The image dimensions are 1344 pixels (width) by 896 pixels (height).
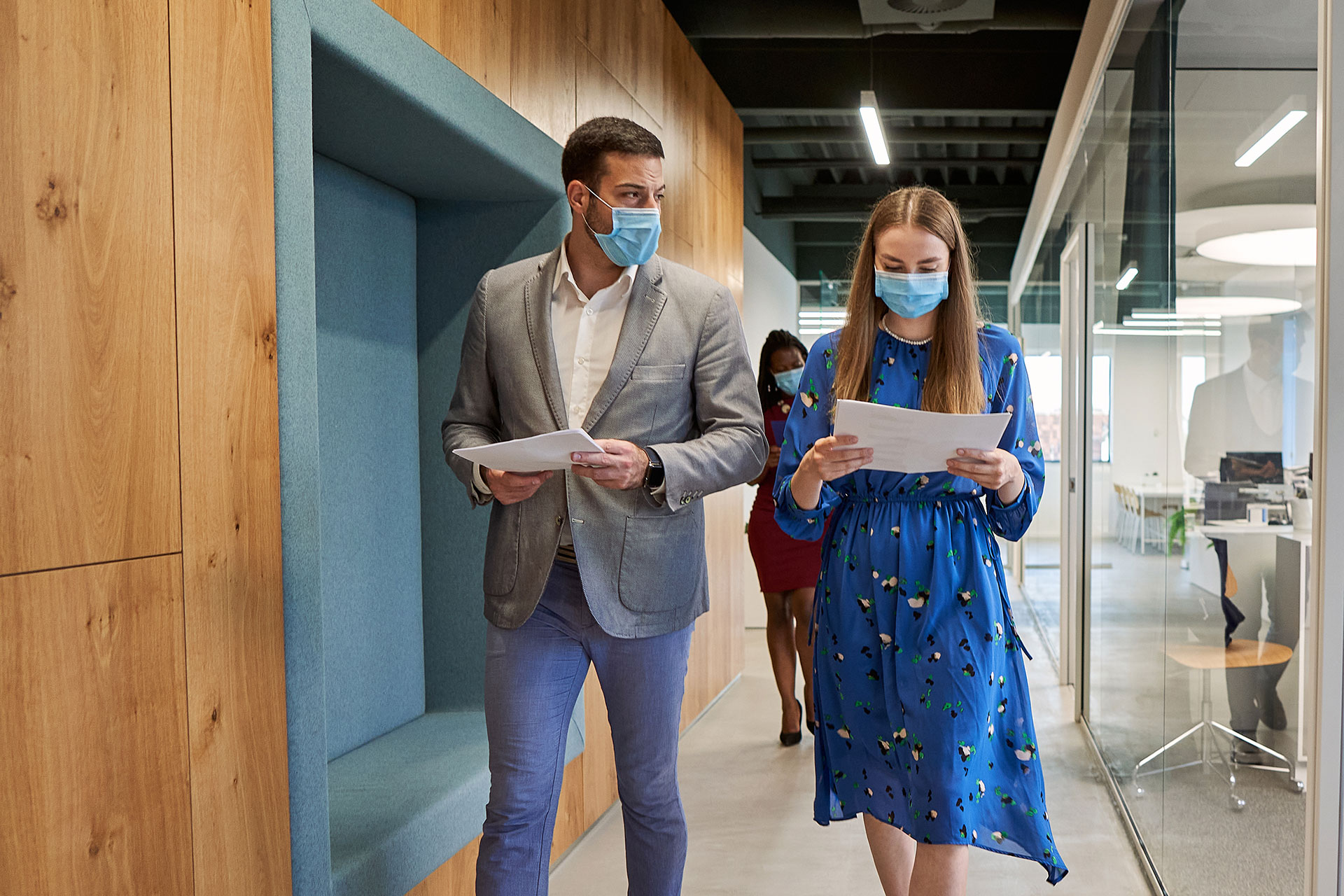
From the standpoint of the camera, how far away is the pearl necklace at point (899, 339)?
76.7 inches

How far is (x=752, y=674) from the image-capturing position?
5.59 m

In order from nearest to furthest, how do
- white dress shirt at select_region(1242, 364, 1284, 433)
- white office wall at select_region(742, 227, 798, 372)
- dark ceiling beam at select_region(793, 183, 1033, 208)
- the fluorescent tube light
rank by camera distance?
white dress shirt at select_region(1242, 364, 1284, 433)
the fluorescent tube light
white office wall at select_region(742, 227, 798, 372)
dark ceiling beam at select_region(793, 183, 1033, 208)

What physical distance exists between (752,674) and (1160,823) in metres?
2.96

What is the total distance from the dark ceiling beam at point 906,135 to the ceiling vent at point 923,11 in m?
3.01

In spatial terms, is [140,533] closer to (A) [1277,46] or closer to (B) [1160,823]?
(A) [1277,46]

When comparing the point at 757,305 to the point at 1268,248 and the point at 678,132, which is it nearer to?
the point at 678,132

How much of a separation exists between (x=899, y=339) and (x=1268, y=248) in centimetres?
68

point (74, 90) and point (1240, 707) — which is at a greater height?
point (74, 90)

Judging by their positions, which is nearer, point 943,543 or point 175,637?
point 175,637

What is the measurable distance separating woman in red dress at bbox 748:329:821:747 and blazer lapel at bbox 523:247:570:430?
7.32ft

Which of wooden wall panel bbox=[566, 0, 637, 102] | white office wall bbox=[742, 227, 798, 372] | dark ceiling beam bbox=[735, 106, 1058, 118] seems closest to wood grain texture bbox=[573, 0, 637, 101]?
wooden wall panel bbox=[566, 0, 637, 102]

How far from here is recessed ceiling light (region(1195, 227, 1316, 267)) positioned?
5.48 ft

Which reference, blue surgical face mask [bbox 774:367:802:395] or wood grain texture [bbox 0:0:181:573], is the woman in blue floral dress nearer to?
wood grain texture [bbox 0:0:181:573]

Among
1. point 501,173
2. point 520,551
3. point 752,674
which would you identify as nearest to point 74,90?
point 520,551
